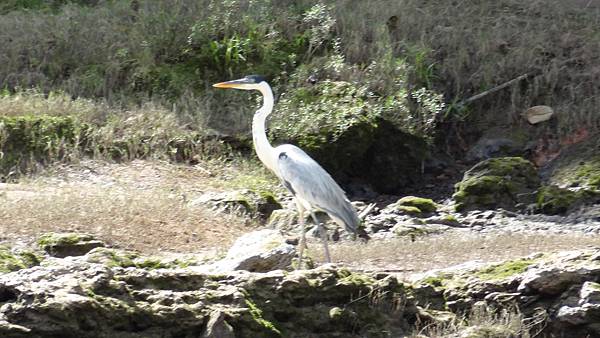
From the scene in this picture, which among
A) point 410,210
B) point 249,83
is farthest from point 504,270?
point 410,210

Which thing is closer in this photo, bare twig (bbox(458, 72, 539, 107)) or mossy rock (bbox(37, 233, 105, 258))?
mossy rock (bbox(37, 233, 105, 258))

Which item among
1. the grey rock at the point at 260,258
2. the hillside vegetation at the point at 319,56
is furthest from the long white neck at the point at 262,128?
the hillside vegetation at the point at 319,56

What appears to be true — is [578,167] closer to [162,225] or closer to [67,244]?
[162,225]

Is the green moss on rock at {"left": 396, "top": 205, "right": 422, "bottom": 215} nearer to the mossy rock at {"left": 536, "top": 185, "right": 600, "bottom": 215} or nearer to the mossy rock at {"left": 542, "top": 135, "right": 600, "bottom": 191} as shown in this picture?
the mossy rock at {"left": 536, "top": 185, "right": 600, "bottom": 215}

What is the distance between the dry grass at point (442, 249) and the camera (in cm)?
1105

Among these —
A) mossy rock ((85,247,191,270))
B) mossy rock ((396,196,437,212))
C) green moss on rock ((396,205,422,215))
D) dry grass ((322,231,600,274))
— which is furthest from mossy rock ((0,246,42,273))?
mossy rock ((396,196,437,212))

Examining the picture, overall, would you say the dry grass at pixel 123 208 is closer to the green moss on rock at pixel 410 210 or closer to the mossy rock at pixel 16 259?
the mossy rock at pixel 16 259

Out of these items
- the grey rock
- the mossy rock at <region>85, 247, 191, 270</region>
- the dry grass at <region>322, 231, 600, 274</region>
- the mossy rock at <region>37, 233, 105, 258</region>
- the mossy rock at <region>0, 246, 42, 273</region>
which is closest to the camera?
the grey rock

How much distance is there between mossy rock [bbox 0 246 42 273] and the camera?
31.0ft

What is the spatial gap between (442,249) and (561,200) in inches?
136

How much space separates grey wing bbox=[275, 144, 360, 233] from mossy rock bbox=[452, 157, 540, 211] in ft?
11.4

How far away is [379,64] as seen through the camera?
18078mm

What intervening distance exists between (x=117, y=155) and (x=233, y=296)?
920 cm

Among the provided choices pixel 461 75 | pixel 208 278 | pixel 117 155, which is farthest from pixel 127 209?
pixel 461 75
